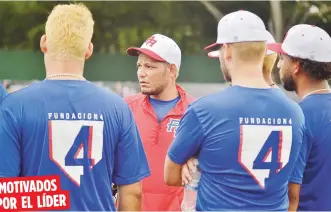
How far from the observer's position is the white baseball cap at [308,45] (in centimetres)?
404

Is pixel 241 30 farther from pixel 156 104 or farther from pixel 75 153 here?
pixel 156 104

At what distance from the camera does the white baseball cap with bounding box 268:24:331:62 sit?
13.2ft

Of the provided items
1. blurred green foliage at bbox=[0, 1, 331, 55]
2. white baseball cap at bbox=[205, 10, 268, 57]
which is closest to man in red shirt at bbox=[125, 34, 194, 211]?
white baseball cap at bbox=[205, 10, 268, 57]

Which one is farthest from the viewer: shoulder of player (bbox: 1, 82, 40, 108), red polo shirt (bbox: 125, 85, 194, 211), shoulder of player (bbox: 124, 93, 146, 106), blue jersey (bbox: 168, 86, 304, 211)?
shoulder of player (bbox: 124, 93, 146, 106)

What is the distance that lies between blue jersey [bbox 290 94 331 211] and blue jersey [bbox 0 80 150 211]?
1.12m

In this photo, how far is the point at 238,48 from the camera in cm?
335

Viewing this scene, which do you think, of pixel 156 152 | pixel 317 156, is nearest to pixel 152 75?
pixel 156 152

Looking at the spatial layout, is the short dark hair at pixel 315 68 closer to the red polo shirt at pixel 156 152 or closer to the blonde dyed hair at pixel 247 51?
the blonde dyed hair at pixel 247 51

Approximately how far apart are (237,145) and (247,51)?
0.46 meters

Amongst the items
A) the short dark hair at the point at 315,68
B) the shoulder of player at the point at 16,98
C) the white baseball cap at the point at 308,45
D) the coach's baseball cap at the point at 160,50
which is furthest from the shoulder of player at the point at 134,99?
the shoulder of player at the point at 16,98

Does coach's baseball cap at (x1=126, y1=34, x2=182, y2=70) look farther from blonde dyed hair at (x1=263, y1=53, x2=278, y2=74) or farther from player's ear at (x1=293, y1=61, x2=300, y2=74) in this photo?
player's ear at (x1=293, y1=61, x2=300, y2=74)

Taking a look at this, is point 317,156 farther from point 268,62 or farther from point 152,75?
point 152,75
